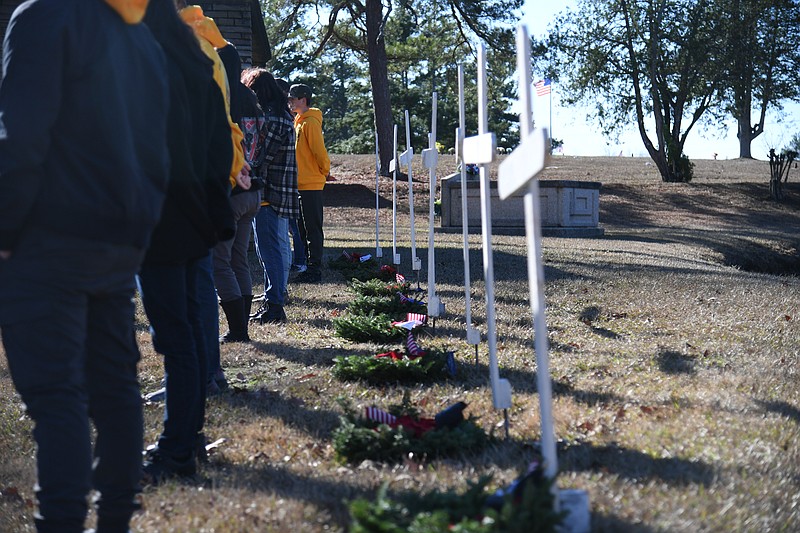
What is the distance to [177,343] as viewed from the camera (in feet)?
11.9

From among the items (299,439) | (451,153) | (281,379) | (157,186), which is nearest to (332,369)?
(281,379)

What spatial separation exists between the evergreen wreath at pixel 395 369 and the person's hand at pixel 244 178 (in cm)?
116

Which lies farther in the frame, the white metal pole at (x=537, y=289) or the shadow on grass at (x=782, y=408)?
the shadow on grass at (x=782, y=408)

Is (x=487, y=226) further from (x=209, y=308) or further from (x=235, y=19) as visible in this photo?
(x=235, y=19)

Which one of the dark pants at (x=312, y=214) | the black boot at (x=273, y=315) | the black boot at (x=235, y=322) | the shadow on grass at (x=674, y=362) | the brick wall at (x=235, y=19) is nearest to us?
the shadow on grass at (x=674, y=362)

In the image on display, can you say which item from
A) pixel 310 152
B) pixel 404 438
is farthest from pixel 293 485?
pixel 310 152

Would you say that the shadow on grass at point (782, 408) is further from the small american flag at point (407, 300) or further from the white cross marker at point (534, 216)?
the small american flag at point (407, 300)

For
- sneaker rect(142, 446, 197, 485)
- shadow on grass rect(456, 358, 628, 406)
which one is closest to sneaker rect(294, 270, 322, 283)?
shadow on grass rect(456, 358, 628, 406)

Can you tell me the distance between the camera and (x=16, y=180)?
2482 millimetres

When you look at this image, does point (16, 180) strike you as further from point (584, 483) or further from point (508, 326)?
point (508, 326)

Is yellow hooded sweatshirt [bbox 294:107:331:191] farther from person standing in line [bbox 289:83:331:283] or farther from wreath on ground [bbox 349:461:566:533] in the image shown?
wreath on ground [bbox 349:461:566:533]

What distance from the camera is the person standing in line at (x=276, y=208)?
296 inches

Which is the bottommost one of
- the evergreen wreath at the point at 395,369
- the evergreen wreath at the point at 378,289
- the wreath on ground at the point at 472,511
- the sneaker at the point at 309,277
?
the evergreen wreath at the point at 395,369

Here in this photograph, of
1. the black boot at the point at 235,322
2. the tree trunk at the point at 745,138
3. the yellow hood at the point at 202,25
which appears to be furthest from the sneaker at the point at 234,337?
the tree trunk at the point at 745,138
